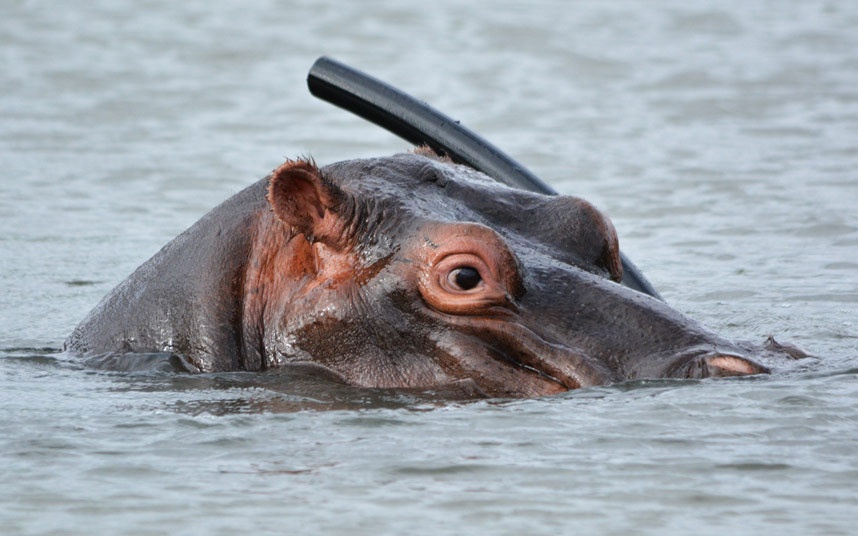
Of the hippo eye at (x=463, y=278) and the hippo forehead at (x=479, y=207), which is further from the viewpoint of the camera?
the hippo forehead at (x=479, y=207)

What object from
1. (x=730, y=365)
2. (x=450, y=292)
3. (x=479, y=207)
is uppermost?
(x=479, y=207)

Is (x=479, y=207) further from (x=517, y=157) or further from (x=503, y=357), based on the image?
(x=517, y=157)

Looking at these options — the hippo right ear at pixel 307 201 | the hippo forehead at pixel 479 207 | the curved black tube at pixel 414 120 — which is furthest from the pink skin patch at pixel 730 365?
the curved black tube at pixel 414 120

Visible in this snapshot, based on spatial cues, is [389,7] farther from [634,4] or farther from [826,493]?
[826,493]

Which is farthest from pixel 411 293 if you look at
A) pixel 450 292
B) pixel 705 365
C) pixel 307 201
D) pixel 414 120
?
pixel 414 120

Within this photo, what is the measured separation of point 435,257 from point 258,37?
67.4 ft

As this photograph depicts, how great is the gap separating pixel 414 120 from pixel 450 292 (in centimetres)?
230

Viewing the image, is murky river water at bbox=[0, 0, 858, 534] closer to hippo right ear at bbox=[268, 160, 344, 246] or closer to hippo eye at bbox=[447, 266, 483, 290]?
hippo eye at bbox=[447, 266, 483, 290]

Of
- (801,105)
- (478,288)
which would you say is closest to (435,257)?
(478,288)

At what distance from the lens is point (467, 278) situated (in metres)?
7.80

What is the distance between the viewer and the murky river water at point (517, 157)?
22.2 feet

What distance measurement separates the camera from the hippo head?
25.2 ft

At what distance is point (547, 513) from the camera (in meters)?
6.59

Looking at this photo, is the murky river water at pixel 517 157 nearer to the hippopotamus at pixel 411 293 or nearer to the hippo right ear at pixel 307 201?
the hippopotamus at pixel 411 293
